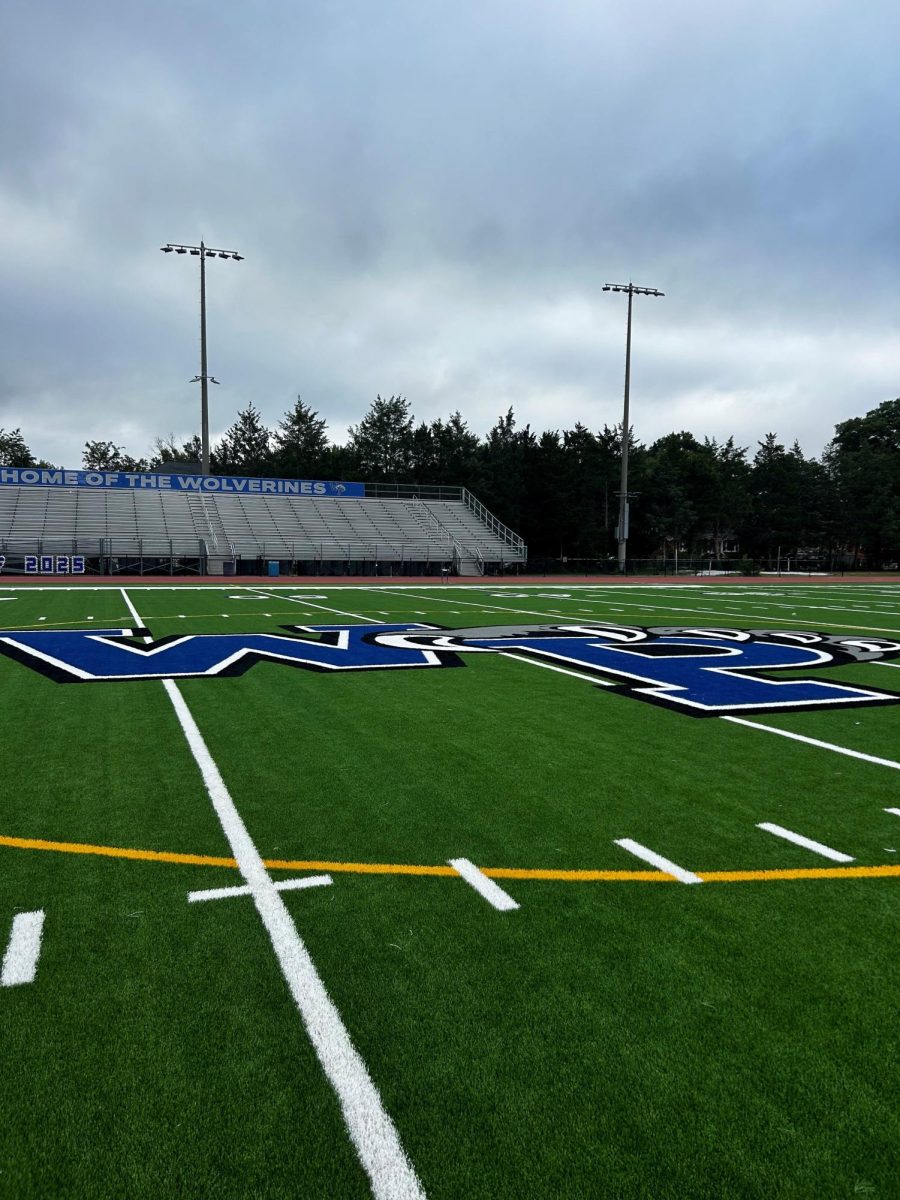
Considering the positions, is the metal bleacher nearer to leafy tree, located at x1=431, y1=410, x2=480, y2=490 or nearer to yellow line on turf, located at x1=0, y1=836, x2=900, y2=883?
leafy tree, located at x1=431, y1=410, x2=480, y2=490

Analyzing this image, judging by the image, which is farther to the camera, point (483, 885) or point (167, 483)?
point (167, 483)

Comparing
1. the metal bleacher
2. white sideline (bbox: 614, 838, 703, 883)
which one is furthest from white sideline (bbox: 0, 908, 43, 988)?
the metal bleacher

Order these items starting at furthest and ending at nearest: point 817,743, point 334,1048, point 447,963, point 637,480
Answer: point 637,480 → point 817,743 → point 447,963 → point 334,1048

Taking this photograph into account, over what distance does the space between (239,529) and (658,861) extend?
144ft

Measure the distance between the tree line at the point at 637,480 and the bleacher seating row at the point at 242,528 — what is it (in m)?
9.19

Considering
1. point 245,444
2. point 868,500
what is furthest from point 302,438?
point 868,500

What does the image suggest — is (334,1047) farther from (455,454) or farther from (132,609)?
(455,454)

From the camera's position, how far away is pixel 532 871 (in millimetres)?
4145

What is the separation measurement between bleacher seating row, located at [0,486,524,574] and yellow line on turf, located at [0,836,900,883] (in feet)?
126

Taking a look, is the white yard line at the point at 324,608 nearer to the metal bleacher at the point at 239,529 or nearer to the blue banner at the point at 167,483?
the metal bleacher at the point at 239,529

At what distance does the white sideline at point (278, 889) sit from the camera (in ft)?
12.5

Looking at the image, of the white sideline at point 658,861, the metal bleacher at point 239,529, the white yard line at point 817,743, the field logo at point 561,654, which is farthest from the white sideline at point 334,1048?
the metal bleacher at point 239,529

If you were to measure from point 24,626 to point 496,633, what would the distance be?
9504 millimetres

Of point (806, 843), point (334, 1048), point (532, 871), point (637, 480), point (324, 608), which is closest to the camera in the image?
point (334, 1048)
